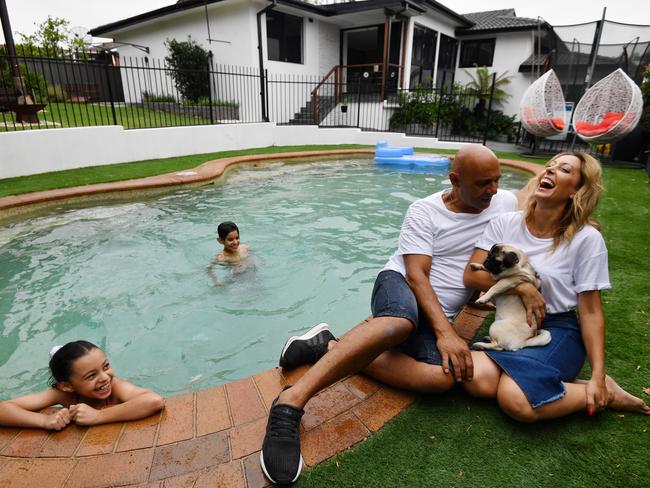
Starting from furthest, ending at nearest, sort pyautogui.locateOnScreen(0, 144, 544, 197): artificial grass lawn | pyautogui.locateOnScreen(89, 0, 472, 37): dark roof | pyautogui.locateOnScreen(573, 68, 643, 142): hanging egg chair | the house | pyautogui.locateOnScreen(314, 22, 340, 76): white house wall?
pyautogui.locateOnScreen(314, 22, 340, 76): white house wall → the house → pyautogui.locateOnScreen(89, 0, 472, 37): dark roof → pyautogui.locateOnScreen(573, 68, 643, 142): hanging egg chair → pyautogui.locateOnScreen(0, 144, 544, 197): artificial grass lawn

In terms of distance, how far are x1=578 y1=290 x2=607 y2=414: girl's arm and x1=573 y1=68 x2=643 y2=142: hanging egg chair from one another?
9164 mm

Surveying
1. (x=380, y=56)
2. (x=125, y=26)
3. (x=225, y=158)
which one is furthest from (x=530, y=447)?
(x=125, y=26)

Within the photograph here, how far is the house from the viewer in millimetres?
15047

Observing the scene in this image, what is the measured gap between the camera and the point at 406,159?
1012 centimetres

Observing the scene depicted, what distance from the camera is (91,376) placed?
1.96m

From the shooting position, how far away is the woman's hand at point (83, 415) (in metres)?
1.83

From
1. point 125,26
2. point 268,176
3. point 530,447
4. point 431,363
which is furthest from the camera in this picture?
point 125,26

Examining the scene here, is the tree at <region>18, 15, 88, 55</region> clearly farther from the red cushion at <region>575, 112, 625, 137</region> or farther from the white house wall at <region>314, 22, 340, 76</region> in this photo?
the red cushion at <region>575, 112, 625, 137</region>

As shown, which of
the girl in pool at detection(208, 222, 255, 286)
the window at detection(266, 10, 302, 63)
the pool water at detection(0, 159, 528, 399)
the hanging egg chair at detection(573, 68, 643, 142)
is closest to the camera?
the pool water at detection(0, 159, 528, 399)

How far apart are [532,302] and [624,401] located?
2.04 ft

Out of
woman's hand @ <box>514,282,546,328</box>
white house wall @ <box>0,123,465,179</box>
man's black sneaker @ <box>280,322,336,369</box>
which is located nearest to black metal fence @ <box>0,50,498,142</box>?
white house wall @ <box>0,123,465,179</box>

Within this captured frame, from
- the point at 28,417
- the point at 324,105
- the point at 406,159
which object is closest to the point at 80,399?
the point at 28,417

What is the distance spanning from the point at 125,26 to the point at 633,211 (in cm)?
2166

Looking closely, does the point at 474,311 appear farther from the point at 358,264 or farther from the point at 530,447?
the point at 358,264
